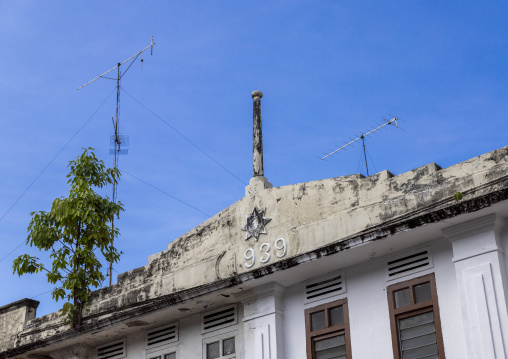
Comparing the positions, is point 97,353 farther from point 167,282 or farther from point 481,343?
point 481,343

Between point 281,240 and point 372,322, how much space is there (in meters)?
2.00

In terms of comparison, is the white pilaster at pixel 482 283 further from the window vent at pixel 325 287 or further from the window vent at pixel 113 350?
the window vent at pixel 113 350

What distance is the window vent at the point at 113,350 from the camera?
14.4 metres

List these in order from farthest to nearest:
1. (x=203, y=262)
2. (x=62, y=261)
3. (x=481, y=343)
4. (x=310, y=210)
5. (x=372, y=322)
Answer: (x=62, y=261) → (x=203, y=262) → (x=310, y=210) → (x=372, y=322) → (x=481, y=343)

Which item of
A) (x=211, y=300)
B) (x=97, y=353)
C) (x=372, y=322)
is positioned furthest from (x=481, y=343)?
(x=97, y=353)

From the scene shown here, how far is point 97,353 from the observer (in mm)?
14781

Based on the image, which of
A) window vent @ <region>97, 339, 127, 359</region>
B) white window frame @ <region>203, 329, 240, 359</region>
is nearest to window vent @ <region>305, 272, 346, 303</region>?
white window frame @ <region>203, 329, 240, 359</region>

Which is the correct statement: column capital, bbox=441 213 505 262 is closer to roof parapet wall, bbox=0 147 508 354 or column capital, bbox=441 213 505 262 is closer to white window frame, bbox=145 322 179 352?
roof parapet wall, bbox=0 147 508 354

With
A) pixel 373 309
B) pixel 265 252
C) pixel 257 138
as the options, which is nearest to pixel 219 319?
pixel 265 252

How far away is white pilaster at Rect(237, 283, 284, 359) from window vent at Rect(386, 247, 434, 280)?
6.46ft

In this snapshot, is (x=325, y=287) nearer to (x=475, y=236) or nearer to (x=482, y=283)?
(x=475, y=236)

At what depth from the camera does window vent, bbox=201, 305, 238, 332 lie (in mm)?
13016

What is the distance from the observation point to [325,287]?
1209cm

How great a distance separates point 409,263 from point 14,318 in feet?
28.9
